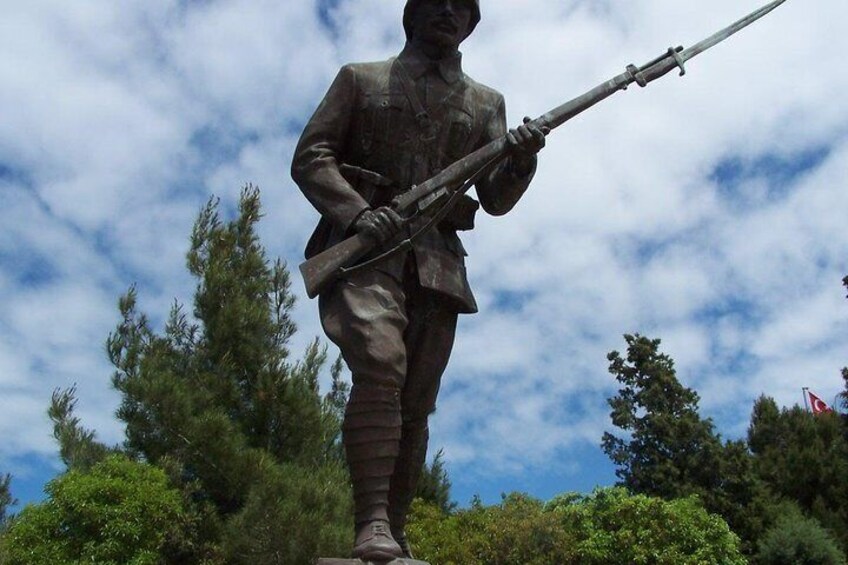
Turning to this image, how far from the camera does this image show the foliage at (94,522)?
518 inches

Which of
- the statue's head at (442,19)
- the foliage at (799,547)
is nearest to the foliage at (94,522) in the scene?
the statue's head at (442,19)

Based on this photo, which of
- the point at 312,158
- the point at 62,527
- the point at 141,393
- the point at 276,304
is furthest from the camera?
the point at 276,304

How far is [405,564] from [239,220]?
1775 cm

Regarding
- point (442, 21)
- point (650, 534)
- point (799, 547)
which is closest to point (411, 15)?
point (442, 21)

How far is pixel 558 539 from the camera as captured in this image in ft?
66.2

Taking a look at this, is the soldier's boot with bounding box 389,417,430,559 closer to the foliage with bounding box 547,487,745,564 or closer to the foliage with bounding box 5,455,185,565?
the foliage with bounding box 5,455,185,565

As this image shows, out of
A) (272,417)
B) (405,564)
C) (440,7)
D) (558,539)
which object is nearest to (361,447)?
(405,564)

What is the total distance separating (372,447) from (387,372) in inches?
12.5

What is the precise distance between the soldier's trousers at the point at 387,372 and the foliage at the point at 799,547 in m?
22.9

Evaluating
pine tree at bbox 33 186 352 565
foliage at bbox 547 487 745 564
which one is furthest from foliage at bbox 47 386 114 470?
foliage at bbox 547 487 745 564

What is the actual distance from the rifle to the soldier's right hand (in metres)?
0.03

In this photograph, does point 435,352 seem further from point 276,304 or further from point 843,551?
point 843,551

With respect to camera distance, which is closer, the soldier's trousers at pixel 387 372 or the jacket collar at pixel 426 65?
the soldier's trousers at pixel 387 372

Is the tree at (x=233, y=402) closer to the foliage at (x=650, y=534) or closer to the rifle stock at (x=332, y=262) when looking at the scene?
the foliage at (x=650, y=534)
